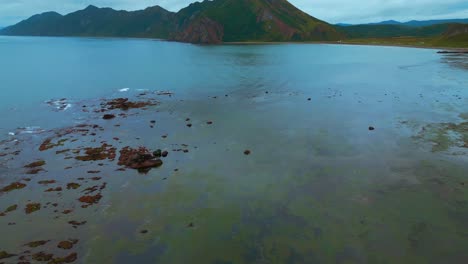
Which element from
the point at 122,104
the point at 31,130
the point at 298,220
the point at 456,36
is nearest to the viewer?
the point at 298,220

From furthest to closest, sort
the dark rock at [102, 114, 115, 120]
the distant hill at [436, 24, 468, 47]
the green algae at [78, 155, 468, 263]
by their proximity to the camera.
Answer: the distant hill at [436, 24, 468, 47]
the dark rock at [102, 114, 115, 120]
the green algae at [78, 155, 468, 263]

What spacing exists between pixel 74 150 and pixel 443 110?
55.8 metres

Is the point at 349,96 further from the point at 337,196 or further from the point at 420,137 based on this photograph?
the point at 337,196

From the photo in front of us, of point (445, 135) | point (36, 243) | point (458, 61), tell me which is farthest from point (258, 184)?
point (458, 61)

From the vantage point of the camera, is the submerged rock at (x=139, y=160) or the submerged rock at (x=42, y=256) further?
the submerged rock at (x=139, y=160)

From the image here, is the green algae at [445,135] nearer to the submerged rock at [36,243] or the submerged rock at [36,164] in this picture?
the submerged rock at [36,243]

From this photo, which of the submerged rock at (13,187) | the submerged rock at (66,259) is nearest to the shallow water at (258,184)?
the submerged rock at (66,259)

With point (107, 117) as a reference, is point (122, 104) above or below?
above

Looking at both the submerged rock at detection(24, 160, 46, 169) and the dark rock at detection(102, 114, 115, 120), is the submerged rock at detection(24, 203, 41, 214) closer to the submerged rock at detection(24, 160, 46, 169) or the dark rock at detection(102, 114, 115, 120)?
the submerged rock at detection(24, 160, 46, 169)

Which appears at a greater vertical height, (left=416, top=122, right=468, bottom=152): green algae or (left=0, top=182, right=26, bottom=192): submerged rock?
(left=416, top=122, right=468, bottom=152): green algae

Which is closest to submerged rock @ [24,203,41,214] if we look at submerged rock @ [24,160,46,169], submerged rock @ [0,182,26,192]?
submerged rock @ [0,182,26,192]

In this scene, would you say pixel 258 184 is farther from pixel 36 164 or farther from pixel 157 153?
pixel 36 164

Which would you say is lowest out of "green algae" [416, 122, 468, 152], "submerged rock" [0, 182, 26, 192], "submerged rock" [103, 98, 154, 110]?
"submerged rock" [0, 182, 26, 192]

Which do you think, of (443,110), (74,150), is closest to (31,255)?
(74,150)
